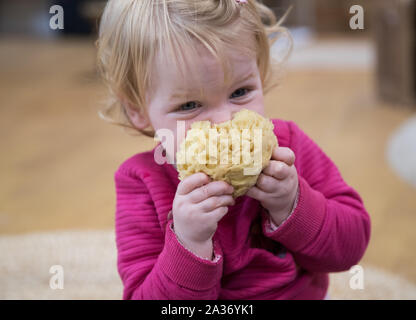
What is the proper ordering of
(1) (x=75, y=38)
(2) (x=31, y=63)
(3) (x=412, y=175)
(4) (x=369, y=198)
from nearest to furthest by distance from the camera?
1. (4) (x=369, y=198)
2. (3) (x=412, y=175)
3. (2) (x=31, y=63)
4. (1) (x=75, y=38)

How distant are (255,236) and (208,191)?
0.58 ft

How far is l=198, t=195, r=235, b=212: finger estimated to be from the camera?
64 cm

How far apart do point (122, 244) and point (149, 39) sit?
27 centimetres

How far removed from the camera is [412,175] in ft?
5.68

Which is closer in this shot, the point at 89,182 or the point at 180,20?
the point at 180,20

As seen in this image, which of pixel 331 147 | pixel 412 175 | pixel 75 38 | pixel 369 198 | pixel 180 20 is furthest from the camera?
pixel 75 38

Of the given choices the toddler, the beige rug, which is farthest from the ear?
the beige rug

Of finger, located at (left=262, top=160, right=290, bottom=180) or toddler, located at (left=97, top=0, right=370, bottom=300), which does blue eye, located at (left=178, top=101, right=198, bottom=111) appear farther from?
finger, located at (left=262, top=160, right=290, bottom=180)

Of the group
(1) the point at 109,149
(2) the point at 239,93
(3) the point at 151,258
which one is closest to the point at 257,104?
(2) the point at 239,93

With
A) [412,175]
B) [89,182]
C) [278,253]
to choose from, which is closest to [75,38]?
[89,182]

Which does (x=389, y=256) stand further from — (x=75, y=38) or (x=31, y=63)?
(x=75, y=38)
